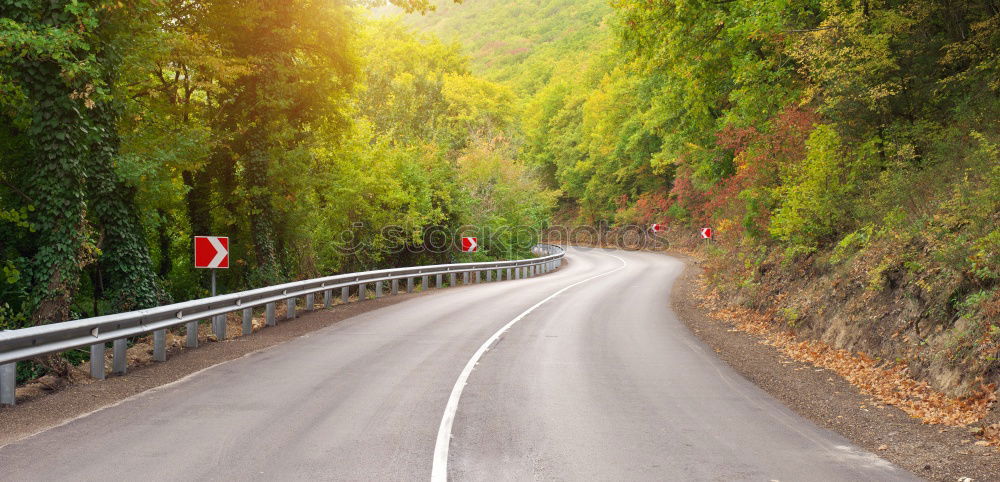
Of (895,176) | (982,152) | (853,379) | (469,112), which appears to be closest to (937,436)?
(853,379)

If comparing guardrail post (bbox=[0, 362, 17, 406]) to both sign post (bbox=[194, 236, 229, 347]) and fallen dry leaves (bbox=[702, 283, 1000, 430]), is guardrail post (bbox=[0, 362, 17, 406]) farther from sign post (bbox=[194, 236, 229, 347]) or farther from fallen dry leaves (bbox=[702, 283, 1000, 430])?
fallen dry leaves (bbox=[702, 283, 1000, 430])

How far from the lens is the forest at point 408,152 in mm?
9875

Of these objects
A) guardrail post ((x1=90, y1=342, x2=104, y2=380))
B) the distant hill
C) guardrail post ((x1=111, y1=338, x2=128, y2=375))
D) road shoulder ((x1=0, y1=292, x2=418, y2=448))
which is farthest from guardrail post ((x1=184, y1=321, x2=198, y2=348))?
the distant hill

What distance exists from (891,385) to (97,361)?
1031cm

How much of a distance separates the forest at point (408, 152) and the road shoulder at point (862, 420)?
1.09 metres

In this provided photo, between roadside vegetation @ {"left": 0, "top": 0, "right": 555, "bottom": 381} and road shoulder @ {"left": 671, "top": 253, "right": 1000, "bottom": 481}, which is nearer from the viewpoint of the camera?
road shoulder @ {"left": 671, "top": 253, "right": 1000, "bottom": 481}

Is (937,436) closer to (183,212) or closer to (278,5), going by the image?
(278,5)

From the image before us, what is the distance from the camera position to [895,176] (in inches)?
472

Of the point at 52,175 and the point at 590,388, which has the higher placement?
the point at 52,175

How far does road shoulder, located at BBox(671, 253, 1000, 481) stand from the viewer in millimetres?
6020

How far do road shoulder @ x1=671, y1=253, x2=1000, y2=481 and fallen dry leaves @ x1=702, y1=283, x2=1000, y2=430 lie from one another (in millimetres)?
174

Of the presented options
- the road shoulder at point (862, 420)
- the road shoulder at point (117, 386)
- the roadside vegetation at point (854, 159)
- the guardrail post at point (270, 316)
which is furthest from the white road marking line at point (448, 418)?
the roadside vegetation at point (854, 159)

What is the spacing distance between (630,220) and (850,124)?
5458cm

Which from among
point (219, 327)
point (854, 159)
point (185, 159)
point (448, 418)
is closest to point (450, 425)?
point (448, 418)
